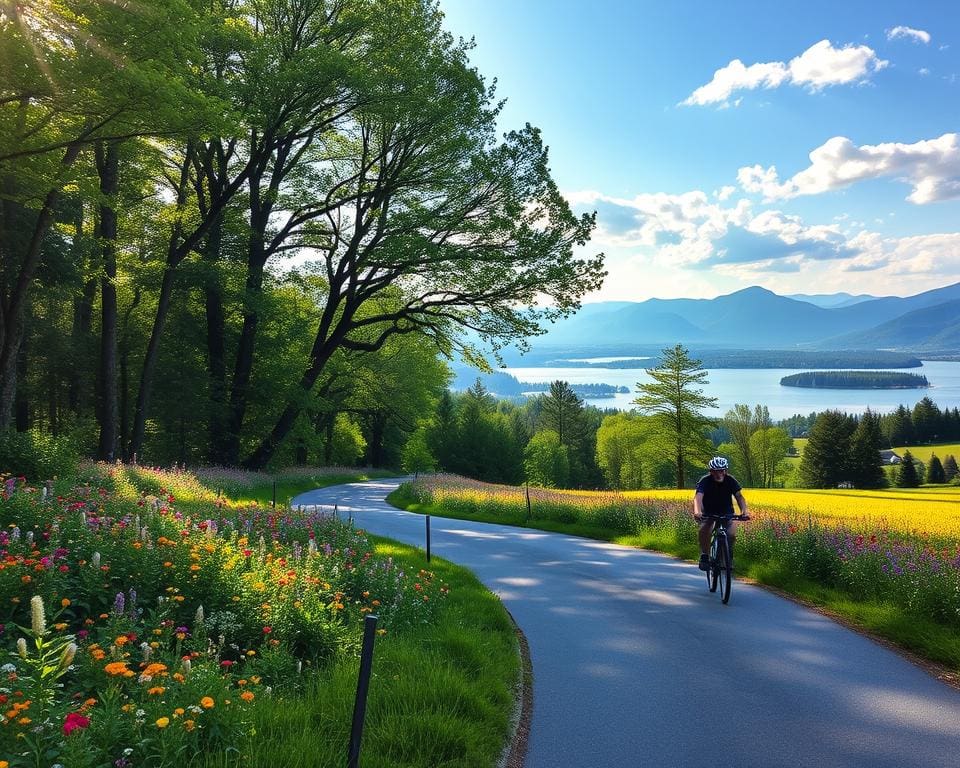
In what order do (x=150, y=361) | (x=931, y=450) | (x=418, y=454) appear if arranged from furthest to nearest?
(x=931, y=450), (x=418, y=454), (x=150, y=361)

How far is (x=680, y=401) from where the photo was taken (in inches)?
1847

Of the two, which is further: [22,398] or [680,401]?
[680,401]

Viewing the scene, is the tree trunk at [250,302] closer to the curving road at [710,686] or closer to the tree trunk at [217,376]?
the tree trunk at [217,376]

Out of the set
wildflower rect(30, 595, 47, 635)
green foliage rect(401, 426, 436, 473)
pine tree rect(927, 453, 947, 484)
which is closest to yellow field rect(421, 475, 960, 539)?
wildflower rect(30, 595, 47, 635)

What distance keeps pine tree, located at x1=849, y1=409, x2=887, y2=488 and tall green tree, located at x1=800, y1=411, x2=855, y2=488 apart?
0.87 meters

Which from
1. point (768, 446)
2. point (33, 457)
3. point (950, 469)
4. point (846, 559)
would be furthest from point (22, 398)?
point (950, 469)

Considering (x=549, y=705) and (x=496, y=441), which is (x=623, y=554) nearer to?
(x=549, y=705)

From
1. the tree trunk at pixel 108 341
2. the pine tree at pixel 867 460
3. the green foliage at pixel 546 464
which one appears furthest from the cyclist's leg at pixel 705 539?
the pine tree at pixel 867 460

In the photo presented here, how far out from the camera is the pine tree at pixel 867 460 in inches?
2889

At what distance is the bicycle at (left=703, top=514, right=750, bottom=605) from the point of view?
870 centimetres

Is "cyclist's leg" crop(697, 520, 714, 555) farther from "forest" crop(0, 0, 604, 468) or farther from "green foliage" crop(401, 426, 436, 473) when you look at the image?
"green foliage" crop(401, 426, 436, 473)

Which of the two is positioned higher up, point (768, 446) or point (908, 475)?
point (768, 446)

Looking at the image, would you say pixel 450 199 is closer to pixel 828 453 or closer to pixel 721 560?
pixel 721 560

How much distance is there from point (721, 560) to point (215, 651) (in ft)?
23.4
